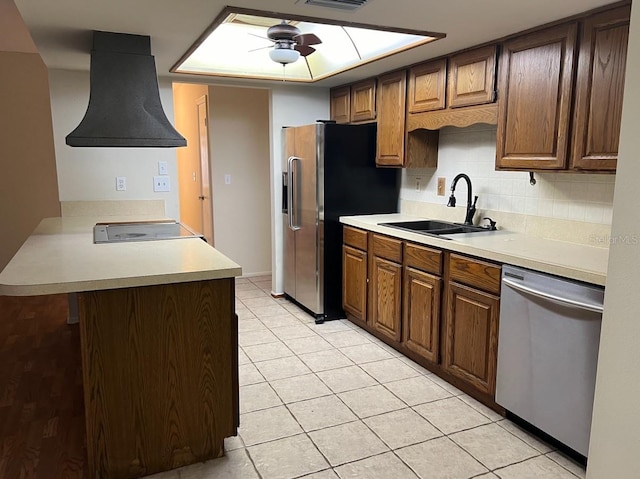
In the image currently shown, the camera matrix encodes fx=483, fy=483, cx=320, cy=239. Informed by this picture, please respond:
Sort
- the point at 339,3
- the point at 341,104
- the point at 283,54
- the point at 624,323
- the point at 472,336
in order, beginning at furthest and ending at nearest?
the point at 341,104 < the point at 283,54 < the point at 472,336 < the point at 339,3 < the point at 624,323

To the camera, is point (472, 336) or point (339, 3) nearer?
point (339, 3)

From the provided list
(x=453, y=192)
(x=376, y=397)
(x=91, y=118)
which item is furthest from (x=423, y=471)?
(x=91, y=118)

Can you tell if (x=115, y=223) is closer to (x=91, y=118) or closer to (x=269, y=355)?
(x=91, y=118)

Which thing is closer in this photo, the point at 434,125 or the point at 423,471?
the point at 423,471

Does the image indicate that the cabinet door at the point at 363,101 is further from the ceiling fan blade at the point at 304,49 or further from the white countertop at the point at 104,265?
the white countertop at the point at 104,265

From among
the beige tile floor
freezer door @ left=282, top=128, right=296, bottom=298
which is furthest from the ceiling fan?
the beige tile floor

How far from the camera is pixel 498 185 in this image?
10.2 ft

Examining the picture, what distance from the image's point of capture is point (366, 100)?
3.96 metres

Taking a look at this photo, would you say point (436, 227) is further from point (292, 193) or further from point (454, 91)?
point (292, 193)

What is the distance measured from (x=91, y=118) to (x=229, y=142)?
2635mm

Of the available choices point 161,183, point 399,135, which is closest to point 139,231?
point 161,183

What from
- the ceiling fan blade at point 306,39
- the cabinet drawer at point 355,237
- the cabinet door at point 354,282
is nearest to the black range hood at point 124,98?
the ceiling fan blade at point 306,39

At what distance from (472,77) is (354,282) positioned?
172 centimetres

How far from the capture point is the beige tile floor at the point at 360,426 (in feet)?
6.73
